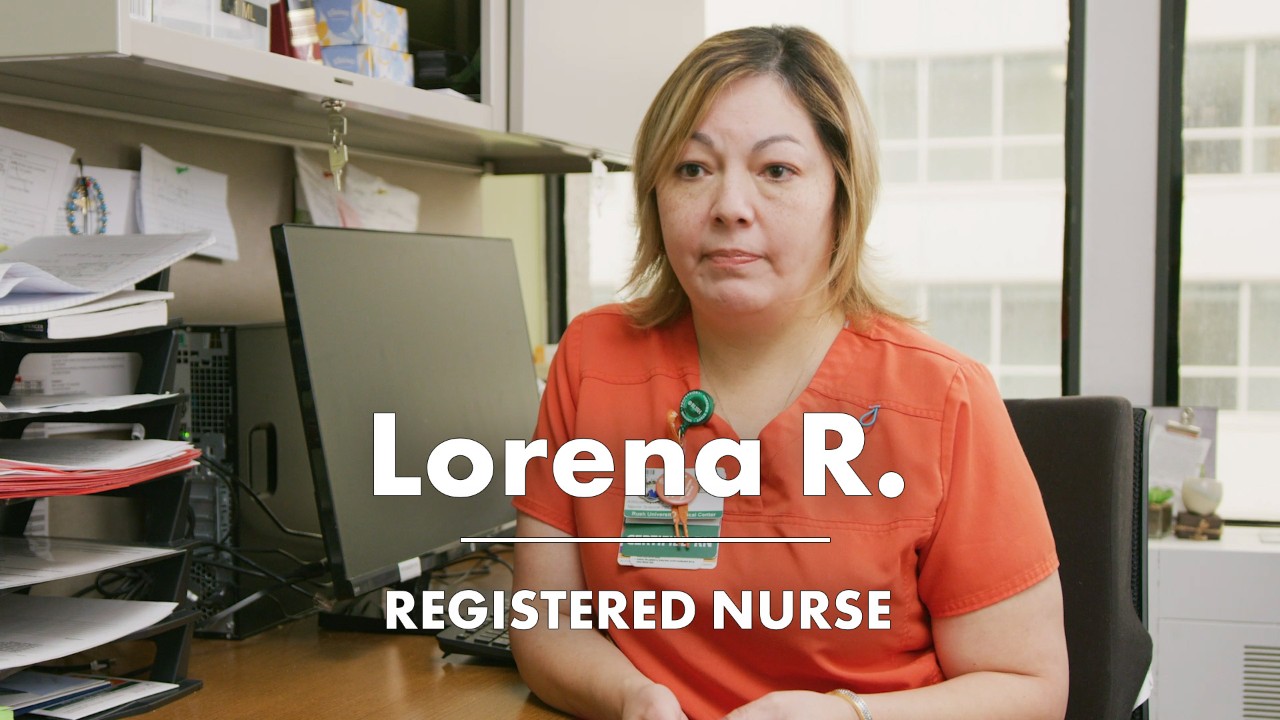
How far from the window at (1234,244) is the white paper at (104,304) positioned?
2249 millimetres

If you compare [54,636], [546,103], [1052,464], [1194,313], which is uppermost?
[546,103]

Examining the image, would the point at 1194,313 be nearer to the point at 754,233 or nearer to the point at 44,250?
the point at 754,233

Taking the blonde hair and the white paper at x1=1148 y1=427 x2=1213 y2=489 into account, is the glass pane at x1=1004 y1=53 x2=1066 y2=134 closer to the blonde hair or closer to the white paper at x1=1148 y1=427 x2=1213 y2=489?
the white paper at x1=1148 y1=427 x2=1213 y2=489

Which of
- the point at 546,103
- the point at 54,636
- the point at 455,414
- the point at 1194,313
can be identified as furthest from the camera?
the point at 1194,313

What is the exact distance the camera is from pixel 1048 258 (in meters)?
2.64

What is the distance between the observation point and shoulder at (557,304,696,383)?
4.17 feet

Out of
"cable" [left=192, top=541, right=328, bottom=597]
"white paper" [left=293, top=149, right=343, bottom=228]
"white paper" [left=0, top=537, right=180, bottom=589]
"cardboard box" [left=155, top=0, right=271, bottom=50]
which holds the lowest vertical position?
"cable" [left=192, top=541, right=328, bottom=597]

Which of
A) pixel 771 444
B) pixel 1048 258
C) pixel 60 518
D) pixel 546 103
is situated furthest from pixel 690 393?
pixel 1048 258

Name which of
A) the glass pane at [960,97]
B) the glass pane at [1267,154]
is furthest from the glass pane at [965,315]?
the glass pane at [1267,154]

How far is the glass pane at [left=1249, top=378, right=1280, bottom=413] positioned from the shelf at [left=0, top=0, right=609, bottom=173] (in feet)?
5.59

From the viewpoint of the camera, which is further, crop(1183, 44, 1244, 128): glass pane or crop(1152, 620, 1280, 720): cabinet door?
crop(1183, 44, 1244, 128): glass pane

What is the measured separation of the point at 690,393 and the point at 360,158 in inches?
36.9

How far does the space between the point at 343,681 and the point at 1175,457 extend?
199 cm

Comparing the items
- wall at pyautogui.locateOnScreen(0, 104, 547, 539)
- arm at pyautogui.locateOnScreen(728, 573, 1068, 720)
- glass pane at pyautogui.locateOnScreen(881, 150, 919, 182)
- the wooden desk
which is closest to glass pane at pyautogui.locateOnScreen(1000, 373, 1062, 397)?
glass pane at pyautogui.locateOnScreen(881, 150, 919, 182)
